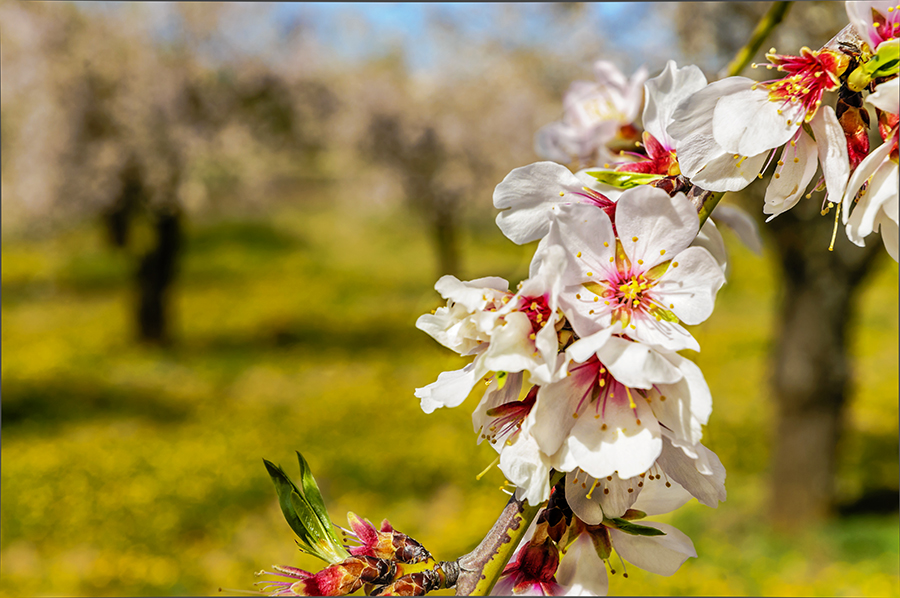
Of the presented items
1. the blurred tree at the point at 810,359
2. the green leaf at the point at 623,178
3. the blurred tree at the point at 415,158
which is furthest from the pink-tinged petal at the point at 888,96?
the blurred tree at the point at 415,158

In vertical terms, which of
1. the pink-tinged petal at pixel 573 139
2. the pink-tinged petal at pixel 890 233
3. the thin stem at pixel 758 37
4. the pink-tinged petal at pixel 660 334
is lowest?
the pink-tinged petal at pixel 660 334

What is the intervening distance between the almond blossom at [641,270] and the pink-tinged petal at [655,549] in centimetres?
13

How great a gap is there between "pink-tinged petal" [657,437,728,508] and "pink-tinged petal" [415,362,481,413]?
0.35ft

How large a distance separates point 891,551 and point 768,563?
1.74 feet

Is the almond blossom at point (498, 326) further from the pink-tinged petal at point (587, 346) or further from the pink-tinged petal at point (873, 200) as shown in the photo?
the pink-tinged petal at point (873, 200)

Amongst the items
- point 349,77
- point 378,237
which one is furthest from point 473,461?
point 378,237

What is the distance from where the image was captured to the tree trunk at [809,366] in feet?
8.68

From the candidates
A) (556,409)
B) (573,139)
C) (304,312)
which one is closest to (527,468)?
(556,409)

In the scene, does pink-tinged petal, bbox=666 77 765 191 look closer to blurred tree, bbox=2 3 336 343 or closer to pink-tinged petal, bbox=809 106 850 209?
pink-tinged petal, bbox=809 106 850 209

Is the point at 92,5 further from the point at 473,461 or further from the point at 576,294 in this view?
the point at 576,294

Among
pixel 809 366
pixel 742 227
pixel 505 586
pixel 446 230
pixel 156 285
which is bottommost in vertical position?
pixel 505 586

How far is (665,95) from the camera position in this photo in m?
0.41

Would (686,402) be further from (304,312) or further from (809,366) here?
(304,312)

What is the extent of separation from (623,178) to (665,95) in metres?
0.09
